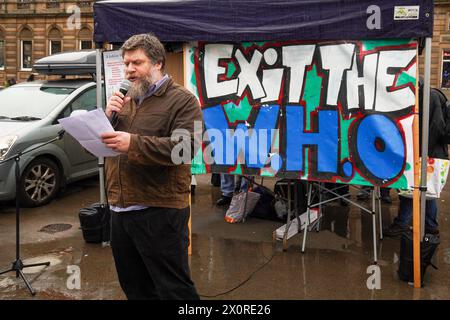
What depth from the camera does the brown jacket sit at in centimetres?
250

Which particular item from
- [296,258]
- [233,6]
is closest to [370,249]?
[296,258]

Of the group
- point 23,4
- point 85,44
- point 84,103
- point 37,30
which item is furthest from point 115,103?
point 23,4

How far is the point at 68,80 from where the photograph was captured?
7891mm

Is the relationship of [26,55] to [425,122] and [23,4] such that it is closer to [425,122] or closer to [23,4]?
[23,4]

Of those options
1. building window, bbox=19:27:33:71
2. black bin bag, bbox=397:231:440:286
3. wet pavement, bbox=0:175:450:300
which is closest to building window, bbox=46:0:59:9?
building window, bbox=19:27:33:71

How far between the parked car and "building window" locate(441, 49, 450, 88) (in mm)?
28256

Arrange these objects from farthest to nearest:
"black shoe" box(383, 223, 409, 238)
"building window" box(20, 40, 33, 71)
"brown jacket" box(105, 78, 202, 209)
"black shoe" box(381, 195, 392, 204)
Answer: "building window" box(20, 40, 33, 71) < "black shoe" box(381, 195, 392, 204) < "black shoe" box(383, 223, 409, 238) < "brown jacket" box(105, 78, 202, 209)

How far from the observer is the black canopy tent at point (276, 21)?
3920 mm

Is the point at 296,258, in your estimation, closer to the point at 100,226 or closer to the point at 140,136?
the point at 100,226

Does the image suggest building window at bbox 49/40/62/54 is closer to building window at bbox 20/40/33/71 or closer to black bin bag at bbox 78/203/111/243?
building window at bbox 20/40/33/71

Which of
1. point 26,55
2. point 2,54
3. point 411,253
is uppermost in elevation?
point 2,54

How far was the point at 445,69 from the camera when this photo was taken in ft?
101

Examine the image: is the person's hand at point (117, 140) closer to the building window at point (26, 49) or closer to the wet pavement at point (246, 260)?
the wet pavement at point (246, 260)

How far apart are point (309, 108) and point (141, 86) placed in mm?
2256
